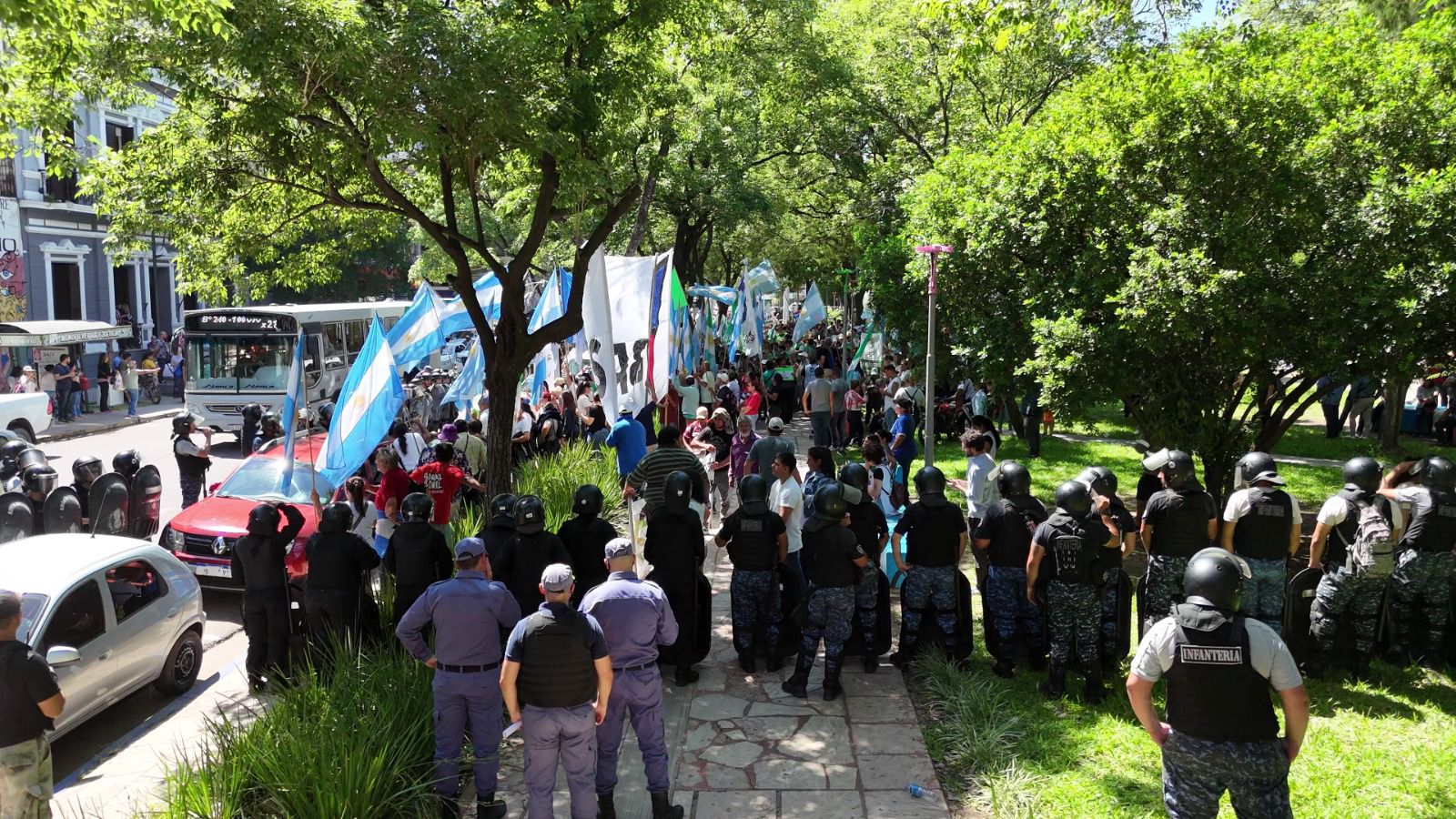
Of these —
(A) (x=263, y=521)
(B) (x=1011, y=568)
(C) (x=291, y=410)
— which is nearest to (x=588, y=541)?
(A) (x=263, y=521)

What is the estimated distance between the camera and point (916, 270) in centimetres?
1367

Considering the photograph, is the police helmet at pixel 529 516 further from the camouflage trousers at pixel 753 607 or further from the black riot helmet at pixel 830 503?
the black riot helmet at pixel 830 503

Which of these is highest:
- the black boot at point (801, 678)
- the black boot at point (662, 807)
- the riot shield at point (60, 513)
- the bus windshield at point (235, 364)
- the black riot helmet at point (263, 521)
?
the bus windshield at point (235, 364)

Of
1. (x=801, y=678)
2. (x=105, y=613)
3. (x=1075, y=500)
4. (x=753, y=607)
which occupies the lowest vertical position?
(x=801, y=678)

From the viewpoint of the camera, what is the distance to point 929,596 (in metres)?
8.32

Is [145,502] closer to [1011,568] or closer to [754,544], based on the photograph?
[754,544]

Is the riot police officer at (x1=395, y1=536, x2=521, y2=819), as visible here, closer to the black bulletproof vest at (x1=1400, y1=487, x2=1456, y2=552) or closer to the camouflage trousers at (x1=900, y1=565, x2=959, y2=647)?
the camouflage trousers at (x1=900, y1=565, x2=959, y2=647)

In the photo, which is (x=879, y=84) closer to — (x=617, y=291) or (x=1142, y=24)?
(x=1142, y=24)

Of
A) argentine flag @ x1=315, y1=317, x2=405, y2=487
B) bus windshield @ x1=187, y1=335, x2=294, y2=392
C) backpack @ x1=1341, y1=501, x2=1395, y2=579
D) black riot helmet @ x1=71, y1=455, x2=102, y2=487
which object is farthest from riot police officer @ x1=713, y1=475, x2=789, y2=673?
bus windshield @ x1=187, y1=335, x2=294, y2=392

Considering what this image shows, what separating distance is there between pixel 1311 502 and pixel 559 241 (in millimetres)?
22091

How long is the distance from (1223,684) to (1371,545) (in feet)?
12.6

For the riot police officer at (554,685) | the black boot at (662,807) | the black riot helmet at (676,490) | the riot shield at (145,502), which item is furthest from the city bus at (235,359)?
the riot police officer at (554,685)

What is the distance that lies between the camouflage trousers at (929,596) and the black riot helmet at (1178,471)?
1.69m

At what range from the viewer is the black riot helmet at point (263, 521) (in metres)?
7.91
